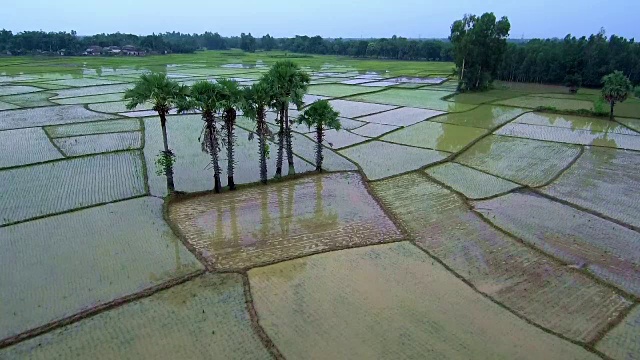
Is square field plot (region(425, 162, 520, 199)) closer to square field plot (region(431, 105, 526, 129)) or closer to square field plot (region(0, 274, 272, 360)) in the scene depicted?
square field plot (region(431, 105, 526, 129))

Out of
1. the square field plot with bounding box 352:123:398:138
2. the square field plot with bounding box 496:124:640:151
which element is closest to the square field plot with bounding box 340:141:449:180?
the square field plot with bounding box 352:123:398:138

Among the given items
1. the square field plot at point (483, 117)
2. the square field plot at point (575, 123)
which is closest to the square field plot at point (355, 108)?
the square field plot at point (483, 117)

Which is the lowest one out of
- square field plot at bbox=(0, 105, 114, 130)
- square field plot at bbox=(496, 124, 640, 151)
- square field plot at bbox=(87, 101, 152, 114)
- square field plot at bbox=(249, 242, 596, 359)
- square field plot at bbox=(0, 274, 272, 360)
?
square field plot at bbox=(0, 274, 272, 360)

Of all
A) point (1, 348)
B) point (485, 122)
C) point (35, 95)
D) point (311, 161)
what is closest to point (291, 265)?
point (1, 348)

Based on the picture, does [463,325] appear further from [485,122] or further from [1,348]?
[485,122]

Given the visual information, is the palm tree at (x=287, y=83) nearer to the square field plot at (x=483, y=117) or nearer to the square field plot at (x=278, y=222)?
the square field plot at (x=278, y=222)
